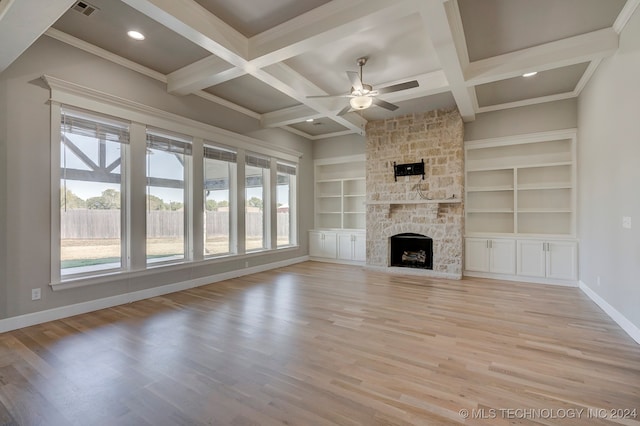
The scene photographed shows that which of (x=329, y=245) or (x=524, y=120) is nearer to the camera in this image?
(x=524, y=120)

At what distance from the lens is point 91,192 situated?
392 cm

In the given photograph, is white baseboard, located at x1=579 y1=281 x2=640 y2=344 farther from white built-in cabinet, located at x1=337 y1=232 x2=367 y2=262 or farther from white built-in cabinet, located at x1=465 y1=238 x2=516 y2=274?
white built-in cabinet, located at x1=337 y1=232 x2=367 y2=262

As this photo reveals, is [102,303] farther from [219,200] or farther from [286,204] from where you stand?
[286,204]

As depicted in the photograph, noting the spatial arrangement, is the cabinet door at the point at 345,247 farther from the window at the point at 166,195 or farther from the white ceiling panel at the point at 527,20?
the white ceiling panel at the point at 527,20

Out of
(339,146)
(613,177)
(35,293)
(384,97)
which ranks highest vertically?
(384,97)

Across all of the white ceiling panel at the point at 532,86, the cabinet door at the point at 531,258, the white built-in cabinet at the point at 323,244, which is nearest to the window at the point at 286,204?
the white built-in cabinet at the point at 323,244

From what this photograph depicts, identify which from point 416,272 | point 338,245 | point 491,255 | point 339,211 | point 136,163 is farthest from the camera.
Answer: point 339,211

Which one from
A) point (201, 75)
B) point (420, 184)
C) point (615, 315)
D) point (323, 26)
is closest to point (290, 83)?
point (201, 75)

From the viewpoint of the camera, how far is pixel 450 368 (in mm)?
2428

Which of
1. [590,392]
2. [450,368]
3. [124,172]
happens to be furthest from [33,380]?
[590,392]

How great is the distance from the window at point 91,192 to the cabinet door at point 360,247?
489cm

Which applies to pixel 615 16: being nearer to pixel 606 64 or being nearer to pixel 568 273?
pixel 606 64

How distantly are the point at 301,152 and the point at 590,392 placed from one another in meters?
6.81

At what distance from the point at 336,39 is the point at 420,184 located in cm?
382
